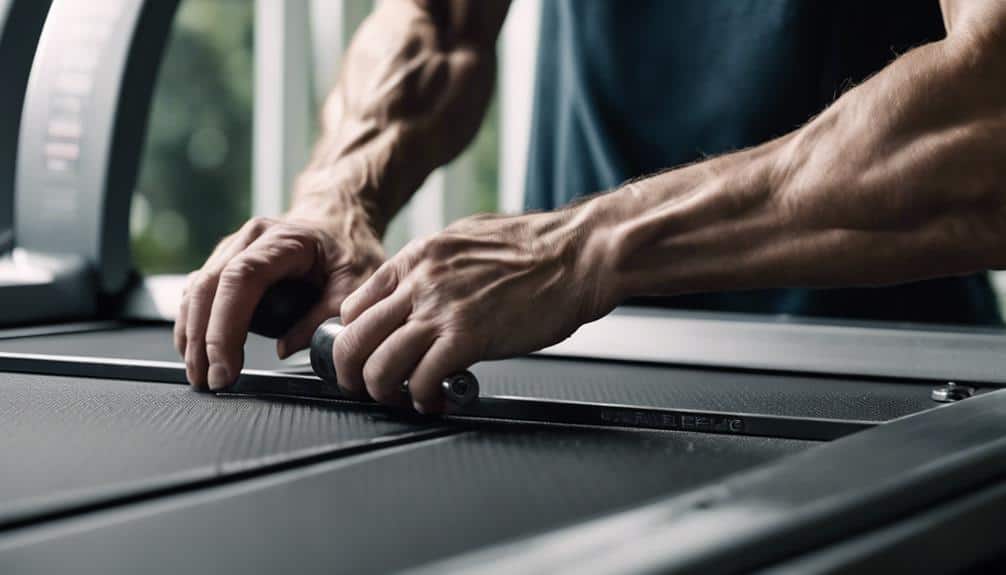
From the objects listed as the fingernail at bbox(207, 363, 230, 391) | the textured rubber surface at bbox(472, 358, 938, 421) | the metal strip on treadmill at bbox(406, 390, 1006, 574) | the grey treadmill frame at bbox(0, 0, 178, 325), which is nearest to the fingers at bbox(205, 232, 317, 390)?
the fingernail at bbox(207, 363, 230, 391)

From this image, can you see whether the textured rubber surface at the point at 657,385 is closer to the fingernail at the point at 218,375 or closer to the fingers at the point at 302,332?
the fingers at the point at 302,332

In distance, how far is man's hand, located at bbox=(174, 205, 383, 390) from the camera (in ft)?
3.28

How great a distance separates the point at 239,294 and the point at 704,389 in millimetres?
433

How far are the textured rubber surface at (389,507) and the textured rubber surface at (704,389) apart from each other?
0.14 m

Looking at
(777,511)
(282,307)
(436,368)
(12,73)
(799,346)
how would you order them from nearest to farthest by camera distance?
(777,511) < (436,368) < (282,307) < (799,346) < (12,73)

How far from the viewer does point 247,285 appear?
3.41 feet

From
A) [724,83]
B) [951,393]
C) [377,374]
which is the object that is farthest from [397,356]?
[724,83]

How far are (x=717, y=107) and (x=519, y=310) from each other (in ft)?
3.10

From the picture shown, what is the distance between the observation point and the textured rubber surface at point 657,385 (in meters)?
0.94

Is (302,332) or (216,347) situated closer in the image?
(216,347)

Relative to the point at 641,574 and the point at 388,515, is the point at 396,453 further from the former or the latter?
the point at 641,574

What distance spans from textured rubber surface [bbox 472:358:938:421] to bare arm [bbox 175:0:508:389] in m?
0.22

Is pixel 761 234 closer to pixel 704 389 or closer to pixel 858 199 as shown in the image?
pixel 858 199

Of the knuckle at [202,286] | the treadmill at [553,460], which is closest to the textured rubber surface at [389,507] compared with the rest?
the treadmill at [553,460]
